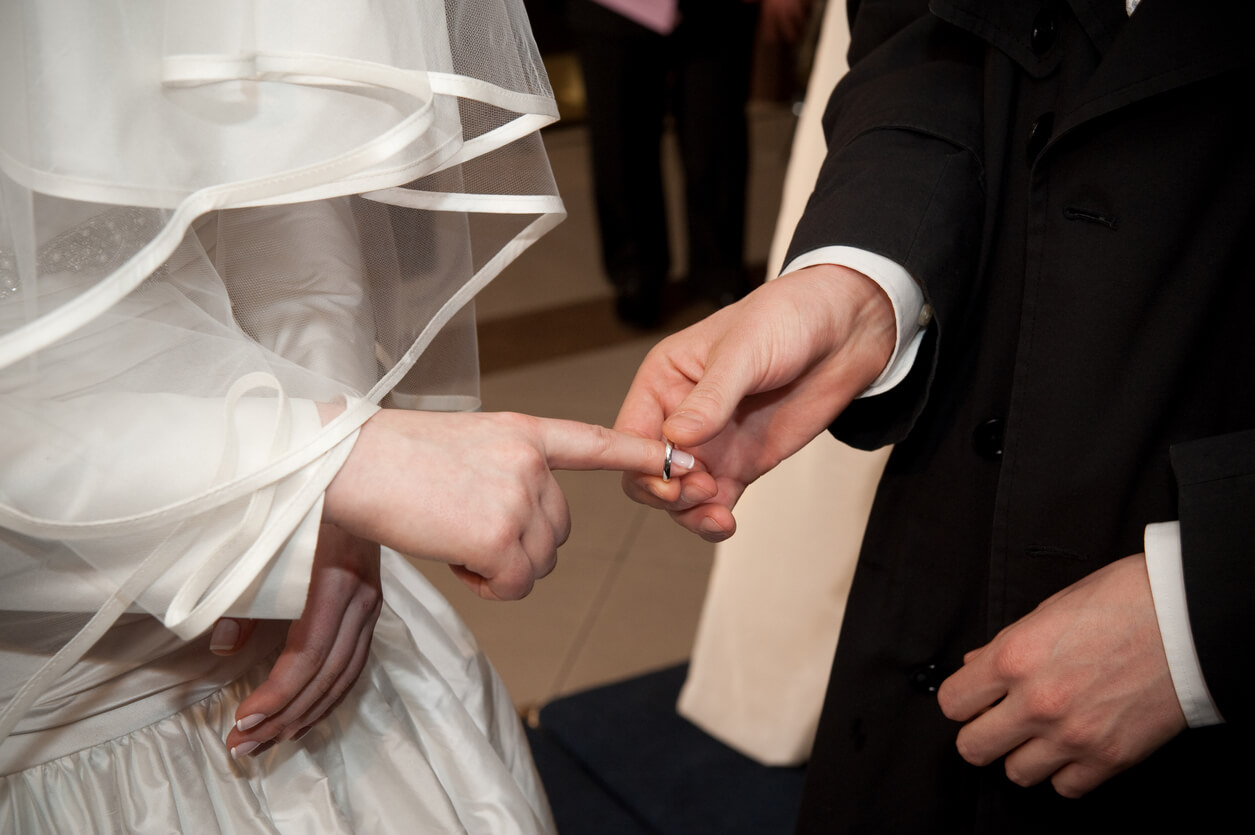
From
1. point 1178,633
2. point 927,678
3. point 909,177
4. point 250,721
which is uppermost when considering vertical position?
point 909,177

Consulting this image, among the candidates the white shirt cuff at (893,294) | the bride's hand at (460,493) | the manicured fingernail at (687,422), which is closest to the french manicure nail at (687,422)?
the manicured fingernail at (687,422)

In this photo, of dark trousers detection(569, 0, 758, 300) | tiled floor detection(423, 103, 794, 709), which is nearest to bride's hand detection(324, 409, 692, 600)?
tiled floor detection(423, 103, 794, 709)

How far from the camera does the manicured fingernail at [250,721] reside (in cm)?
71

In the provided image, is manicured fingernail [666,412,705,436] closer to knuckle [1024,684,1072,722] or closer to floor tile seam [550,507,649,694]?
knuckle [1024,684,1072,722]

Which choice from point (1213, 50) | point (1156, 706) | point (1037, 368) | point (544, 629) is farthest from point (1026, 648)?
point (544, 629)

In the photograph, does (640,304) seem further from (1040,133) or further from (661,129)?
(1040,133)

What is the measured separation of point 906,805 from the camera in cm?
100

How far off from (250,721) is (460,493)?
0.80 feet

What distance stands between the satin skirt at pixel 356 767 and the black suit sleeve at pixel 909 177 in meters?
0.42

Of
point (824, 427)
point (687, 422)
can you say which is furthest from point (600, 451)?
point (824, 427)

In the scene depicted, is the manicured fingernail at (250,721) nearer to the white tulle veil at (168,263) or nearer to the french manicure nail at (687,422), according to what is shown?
the white tulle veil at (168,263)

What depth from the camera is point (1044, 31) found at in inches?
32.3

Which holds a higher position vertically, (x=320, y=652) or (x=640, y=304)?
(x=320, y=652)

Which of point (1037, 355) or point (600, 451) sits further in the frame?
point (1037, 355)
